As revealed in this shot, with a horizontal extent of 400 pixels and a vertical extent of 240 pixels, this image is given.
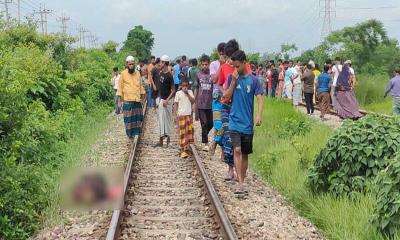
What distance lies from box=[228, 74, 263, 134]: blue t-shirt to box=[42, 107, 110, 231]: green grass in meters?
2.27

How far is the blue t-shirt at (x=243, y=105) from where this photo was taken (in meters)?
7.96

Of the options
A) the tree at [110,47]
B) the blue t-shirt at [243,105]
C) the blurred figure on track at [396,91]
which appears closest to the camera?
the blue t-shirt at [243,105]

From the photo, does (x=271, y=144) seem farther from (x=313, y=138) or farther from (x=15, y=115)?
(x=15, y=115)

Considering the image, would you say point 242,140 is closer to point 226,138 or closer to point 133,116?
point 226,138

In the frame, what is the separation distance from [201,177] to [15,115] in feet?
10.5

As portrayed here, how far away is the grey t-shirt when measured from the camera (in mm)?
11586

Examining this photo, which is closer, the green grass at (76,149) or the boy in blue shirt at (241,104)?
the green grass at (76,149)

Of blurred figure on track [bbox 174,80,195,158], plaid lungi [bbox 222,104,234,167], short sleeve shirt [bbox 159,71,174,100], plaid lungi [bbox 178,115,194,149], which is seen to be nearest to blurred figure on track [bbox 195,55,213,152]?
blurred figure on track [bbox 174,80,195,158]

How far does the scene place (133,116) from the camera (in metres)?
13.1

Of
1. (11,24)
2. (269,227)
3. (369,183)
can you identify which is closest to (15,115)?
(269,227)

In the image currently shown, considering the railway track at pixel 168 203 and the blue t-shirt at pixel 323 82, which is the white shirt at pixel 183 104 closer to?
the railway track at pixel 168 203

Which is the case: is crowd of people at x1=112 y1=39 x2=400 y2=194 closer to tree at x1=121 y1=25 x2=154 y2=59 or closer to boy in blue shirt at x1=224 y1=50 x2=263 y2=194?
boy in blue shirt at x1=224 y1=50 x2=263 y2=194

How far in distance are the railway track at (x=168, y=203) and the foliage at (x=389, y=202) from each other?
1554 mm

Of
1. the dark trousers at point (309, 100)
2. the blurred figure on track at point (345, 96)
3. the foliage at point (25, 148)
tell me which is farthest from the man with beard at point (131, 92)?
the dark trousers at point (309, 100)
